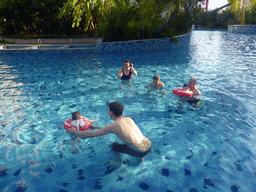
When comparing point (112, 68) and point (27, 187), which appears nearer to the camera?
point (27, 187)

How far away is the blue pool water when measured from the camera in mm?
3455

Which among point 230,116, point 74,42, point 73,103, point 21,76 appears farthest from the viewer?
point 74,42

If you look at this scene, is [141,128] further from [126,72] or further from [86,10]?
[86,10]

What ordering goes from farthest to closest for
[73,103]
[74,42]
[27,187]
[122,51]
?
[74,42] < [122,51] < [73,103] < [27,187]

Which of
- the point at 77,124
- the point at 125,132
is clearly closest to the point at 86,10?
the point at 77,124

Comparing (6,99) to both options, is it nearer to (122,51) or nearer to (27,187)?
(27,187)

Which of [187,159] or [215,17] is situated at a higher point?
[215,17]

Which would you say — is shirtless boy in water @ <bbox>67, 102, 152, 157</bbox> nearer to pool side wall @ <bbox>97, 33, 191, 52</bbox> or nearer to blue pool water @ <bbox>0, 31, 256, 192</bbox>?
blue pool water @ <bbox>0, 31, 256, 192</bbox>

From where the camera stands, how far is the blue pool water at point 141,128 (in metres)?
3.46

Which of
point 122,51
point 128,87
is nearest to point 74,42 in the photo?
point 122,51

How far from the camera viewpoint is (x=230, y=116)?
18.2ft

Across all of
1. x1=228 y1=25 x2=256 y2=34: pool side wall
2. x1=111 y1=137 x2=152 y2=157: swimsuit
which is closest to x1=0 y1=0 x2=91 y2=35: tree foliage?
x1=111 y1=137 x2=152 y2=157: swimsuit

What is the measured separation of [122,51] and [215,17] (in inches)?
1170

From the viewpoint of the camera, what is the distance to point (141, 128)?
5.09 metres
